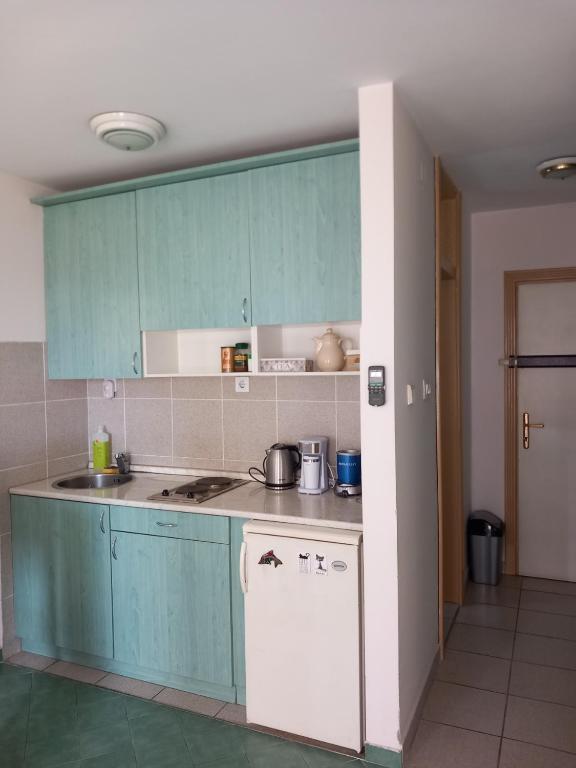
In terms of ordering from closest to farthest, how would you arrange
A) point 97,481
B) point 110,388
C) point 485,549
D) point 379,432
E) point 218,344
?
point 379,432 < point 218,344 < point 97,481 < point 110,388 < point 485,549

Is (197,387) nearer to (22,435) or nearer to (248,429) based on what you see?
(248,429)

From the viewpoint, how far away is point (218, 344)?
3127 millimetres

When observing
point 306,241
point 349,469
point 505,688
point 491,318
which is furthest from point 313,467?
point 491,318

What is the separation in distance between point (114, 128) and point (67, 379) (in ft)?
4.94

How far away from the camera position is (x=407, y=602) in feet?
7.37

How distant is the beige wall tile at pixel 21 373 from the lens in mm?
2914

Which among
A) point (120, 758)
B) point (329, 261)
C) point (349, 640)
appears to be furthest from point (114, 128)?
point (120, 758)

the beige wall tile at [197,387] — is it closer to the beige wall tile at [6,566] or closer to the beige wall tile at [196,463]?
the beige wall tile at [196,463]

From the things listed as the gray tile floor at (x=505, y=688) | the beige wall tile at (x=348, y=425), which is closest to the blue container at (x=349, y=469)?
the beige wall tile at (x=348, y=425)

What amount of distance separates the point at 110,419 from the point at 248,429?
0.91 m

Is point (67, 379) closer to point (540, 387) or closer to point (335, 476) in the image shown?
point (335, 476)

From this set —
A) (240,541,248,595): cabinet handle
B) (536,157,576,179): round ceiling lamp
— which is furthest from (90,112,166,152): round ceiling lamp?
(536,157,576,179): round ceiling lamp

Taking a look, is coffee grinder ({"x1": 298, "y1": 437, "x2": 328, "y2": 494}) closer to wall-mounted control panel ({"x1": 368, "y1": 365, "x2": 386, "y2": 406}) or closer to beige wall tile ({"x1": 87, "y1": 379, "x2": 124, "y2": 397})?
wall-mounted control panel ({"x1": 368, "y1": 365, "x2": 386, "y2": 406})

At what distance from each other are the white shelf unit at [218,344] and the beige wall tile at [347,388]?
0.17 meters
